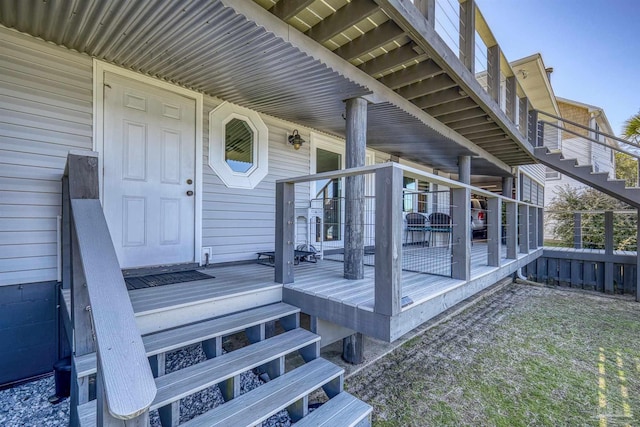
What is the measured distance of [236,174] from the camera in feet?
13.5

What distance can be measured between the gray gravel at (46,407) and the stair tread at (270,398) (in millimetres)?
431

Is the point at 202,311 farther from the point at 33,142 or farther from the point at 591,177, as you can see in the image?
the point at 591,177

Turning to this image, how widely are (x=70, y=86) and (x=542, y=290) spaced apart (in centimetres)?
850

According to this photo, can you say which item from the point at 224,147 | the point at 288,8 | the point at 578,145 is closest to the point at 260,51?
the point at 288,8

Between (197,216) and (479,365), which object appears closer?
(479,365)

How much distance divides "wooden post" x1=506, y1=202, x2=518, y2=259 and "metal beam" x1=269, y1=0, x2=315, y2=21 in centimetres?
404

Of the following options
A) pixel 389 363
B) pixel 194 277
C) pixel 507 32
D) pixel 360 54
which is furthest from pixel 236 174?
pixel 507 32

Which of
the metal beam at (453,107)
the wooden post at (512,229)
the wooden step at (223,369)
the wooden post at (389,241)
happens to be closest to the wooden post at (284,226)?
the wooden step at (223,369)

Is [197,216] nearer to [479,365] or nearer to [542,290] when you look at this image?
[479,365]

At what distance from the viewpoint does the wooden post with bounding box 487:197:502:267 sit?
12.2 feet

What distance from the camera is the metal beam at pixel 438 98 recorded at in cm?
397

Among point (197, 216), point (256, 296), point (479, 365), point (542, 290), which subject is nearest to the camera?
point (256, 296)

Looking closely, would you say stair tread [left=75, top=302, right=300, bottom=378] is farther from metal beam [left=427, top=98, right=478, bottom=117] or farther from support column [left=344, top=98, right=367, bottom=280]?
metal beam [left=427, top=98, right=478, bottom=117]

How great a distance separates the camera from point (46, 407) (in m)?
2.23
